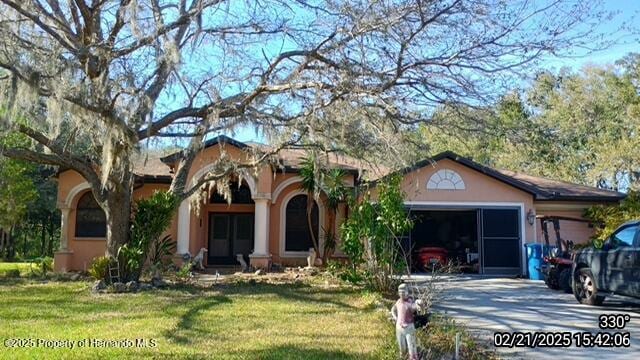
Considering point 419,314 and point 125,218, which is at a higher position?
point 125,218

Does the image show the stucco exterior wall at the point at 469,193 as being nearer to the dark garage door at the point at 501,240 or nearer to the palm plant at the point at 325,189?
the dark garage door at the point at 501,240

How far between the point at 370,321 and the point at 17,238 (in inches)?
1489

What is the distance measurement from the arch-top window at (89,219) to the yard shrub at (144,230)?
20.9 ft

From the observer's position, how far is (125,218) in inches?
543

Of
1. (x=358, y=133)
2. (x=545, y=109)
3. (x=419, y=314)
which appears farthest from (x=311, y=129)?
(x=545, y=109)

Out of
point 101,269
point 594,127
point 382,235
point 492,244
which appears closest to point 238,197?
point 101,269

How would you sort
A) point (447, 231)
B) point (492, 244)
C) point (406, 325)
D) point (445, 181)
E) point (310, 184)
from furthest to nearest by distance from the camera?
point (447, 231)
point (445, 181)
point (492, 244)
point (310, 184)
point (406, 325)

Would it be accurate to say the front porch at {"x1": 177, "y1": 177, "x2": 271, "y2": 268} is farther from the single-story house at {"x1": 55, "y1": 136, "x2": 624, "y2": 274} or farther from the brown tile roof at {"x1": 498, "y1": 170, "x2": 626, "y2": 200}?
the brown tile roof at {"x1": 498, "y1": 170, "x2": 626, "y2": 200}

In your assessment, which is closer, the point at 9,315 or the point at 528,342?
the point at 528,342

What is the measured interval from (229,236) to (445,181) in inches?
337

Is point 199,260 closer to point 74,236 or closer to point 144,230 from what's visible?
point 74,236

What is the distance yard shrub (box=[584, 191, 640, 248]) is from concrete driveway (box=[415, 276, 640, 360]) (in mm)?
3416

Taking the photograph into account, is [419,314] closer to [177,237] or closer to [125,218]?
[125,218]

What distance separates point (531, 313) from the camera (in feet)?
33.8
